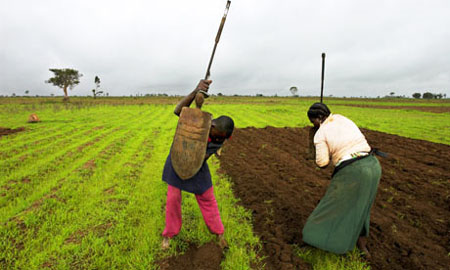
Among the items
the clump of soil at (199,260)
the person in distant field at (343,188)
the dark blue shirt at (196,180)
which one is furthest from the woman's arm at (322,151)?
the clump of soil at (199,260)

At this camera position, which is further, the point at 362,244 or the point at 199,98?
the point at 362,244

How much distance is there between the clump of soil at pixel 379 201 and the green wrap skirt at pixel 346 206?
19.5 inches

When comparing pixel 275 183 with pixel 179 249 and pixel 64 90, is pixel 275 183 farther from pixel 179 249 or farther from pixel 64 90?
pixel 64 90

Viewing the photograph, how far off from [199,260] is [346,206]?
174cm

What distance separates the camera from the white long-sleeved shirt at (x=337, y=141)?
2.34m

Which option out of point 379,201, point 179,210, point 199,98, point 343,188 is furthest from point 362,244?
point 199,98

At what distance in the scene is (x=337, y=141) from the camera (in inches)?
93.1

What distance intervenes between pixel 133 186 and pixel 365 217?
4.22 m

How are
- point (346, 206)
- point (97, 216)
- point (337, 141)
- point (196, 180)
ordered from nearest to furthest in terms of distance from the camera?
point (346, 206) < point (337, 141) < point (196, 180) < point (97, 216)

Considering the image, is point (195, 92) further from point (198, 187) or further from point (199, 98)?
point (198, 187)

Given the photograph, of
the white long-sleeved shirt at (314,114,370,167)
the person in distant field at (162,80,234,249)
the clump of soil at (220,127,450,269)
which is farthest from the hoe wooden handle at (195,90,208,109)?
the clump of soil at (220,127,450,269)

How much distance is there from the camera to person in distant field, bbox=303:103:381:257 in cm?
222

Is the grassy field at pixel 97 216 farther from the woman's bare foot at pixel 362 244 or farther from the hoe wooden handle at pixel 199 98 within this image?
the hoe wooden handle at pixel 199 98

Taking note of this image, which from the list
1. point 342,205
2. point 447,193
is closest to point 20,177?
point 342,205
